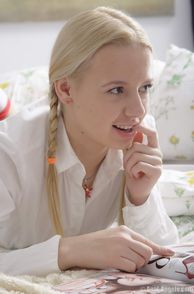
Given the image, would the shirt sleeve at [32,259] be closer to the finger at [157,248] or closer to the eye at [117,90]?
the finger at [157,248]

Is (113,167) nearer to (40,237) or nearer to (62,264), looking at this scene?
(40,237)

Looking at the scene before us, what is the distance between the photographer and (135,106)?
3.90ft

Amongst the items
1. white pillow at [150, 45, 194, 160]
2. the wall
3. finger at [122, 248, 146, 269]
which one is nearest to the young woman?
finger at [122, 248, 146, 269]

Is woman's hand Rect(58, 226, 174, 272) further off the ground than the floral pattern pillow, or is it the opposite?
woman's hand Rect(58, 226, 174, 272)

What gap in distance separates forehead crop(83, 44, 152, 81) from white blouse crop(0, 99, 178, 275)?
190mm

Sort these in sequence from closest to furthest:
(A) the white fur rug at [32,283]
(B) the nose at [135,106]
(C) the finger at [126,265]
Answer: (A) the white fur rug at [32,283]
(C) the finger at [126,265]
(B) the nose at [135,106]

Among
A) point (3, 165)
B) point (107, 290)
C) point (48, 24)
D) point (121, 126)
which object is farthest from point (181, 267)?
point (48, 24)

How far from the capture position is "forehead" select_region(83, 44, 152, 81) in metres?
1.19

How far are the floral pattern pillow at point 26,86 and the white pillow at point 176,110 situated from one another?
16.3 inches

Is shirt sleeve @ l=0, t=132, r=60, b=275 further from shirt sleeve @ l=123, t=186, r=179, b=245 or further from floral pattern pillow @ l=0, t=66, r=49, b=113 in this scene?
floral pattern pillow @ l=0, t=66, r=49, b=113

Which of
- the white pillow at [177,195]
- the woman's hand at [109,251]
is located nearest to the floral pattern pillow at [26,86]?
the white pillow at [177,195]

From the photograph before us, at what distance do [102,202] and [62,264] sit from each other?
0.32 m

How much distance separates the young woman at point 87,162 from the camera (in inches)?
44.3

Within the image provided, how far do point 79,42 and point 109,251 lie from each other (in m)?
0.43
